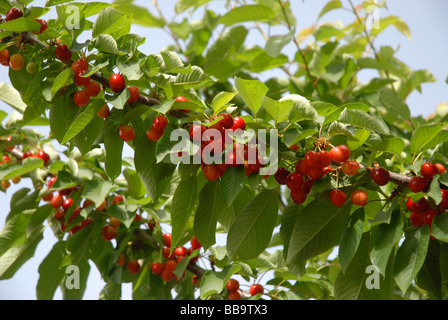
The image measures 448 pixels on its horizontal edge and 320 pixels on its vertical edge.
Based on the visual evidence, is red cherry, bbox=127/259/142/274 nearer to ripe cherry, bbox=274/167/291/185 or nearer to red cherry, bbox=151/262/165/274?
red cherry, bbox=151/262/165/274

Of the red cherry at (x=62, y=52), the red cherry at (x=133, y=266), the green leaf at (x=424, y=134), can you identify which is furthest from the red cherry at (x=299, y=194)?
the red cherry at (x=133, y=266)

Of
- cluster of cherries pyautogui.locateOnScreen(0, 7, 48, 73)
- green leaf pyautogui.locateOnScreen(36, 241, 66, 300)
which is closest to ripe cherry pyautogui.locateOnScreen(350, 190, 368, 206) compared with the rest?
cluster of cherries pyautogui.locateOnScreen(0, 7, 48, 73)

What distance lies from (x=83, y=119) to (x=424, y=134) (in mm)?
918

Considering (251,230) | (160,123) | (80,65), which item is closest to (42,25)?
(80,65)

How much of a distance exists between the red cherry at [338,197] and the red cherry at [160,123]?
0.49 m

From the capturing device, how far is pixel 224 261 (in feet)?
6.90

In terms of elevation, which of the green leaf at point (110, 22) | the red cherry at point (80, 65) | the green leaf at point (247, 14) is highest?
the green leaf at point (247, 14)

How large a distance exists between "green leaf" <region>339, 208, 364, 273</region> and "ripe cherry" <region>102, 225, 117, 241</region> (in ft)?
3.66

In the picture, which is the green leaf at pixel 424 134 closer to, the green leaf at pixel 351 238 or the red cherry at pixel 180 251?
the green leaf at pixel 351 238

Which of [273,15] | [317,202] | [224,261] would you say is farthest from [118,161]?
[273,15]

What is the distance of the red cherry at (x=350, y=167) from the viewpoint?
133cm

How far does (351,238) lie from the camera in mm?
1379

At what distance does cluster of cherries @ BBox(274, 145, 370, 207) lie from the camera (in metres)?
1.32

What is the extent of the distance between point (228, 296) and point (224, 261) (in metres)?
0.14
